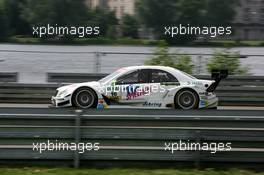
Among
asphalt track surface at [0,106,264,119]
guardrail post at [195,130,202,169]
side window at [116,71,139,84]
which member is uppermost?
side window at [116,71,139,84]

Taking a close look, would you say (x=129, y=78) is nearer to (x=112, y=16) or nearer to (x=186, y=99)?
(x=186, y=99)

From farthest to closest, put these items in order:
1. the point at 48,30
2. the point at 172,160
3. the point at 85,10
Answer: the point at 85,10 < the point at 48,30 < the point at 172,160

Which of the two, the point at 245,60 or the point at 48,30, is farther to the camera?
the point at 48,30

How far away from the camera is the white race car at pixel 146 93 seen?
13047 mm

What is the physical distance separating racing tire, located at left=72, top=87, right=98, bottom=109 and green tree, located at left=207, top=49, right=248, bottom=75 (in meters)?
6.19

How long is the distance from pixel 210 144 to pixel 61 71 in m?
11.5

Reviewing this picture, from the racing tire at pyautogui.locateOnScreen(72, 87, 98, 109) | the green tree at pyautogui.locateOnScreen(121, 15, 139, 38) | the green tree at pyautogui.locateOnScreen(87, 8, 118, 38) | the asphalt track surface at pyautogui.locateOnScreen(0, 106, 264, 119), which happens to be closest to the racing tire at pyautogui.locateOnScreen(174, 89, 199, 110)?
the racing tire at pyautogui.locateOnScreen(72, 87, 98, 109)

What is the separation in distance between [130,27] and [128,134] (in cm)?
1887

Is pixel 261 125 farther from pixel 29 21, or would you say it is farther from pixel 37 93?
pixel 29 21

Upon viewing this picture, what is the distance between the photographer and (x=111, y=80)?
519 inches

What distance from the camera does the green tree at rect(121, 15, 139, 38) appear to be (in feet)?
83.4

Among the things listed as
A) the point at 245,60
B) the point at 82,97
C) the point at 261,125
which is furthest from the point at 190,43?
the point at 261,125

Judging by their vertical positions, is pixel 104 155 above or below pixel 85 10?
below

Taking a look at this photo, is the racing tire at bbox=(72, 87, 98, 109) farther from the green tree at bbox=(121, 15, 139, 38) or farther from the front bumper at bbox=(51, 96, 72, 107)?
the green tree at bbox=(121, 15, 139, 38)
